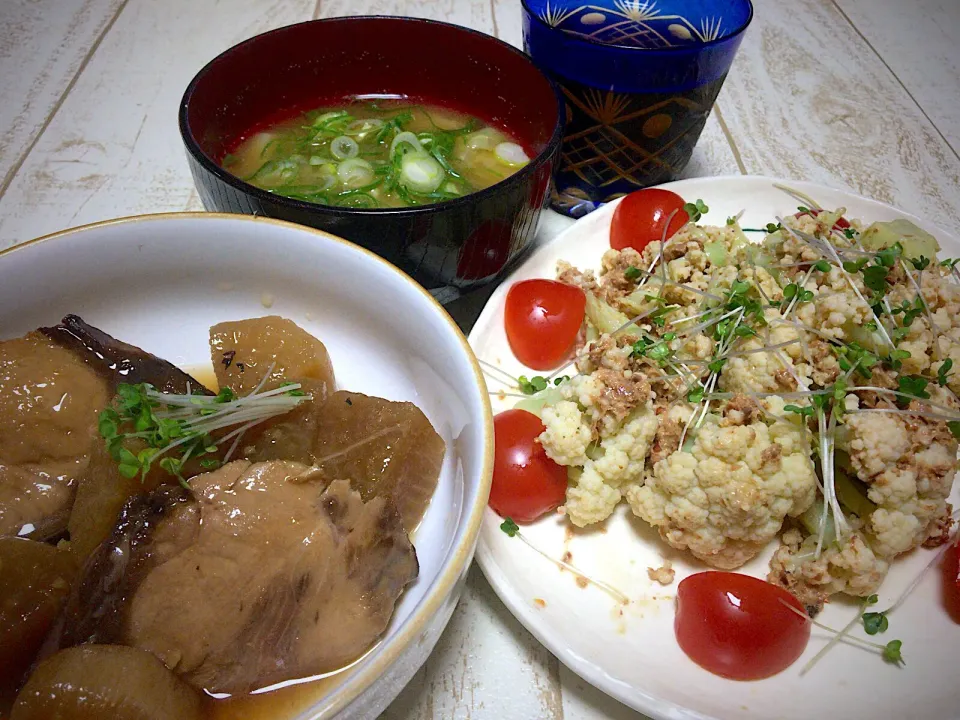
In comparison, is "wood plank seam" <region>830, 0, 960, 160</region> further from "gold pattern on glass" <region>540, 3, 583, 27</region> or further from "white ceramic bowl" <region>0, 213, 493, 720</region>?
"white ceramic bowl" <region>0, 213, 493, 720</region>

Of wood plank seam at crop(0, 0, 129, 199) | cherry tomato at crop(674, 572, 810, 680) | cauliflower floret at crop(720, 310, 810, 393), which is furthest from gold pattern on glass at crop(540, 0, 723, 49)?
wood plank seam at crop(0, 0, 129, 199)

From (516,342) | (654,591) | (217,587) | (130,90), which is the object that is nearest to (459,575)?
(217,587)

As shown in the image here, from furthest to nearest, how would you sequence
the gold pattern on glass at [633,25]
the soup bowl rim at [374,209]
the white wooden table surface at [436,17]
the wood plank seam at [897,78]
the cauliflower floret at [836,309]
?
the wood plank seam at [897,78], the white wooden table surface at [436,17], the gold pattern on glass at [633,25], the cauliflower floret at [836,309], the soup bowl rim at [374,209]

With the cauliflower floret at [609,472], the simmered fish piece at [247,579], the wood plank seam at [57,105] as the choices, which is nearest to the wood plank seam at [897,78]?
the cauliflower floret at [609,472]

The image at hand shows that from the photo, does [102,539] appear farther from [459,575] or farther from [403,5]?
[403,5]

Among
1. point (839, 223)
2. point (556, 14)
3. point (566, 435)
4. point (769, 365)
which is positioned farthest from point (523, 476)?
point (556, 14)

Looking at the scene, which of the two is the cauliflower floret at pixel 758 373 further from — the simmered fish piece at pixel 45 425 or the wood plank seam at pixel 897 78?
the wood plank seam at pixel 897 78
